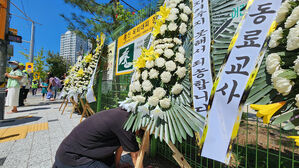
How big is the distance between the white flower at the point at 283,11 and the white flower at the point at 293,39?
16cm

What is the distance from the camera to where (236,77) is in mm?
1090

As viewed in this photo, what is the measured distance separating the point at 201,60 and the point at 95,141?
138cm

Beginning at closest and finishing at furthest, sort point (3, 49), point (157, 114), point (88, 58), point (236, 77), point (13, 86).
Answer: point (236, 77) → point (157, 114) → point (88, 58) → point (3, 49) → point (13, 86)

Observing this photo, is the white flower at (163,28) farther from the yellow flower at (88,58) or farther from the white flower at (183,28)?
the yellow flower at (88,58)

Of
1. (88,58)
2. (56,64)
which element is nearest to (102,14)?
(88,58)

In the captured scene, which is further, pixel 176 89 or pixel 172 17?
pixel 172 17

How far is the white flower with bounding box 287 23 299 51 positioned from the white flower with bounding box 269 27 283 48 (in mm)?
90

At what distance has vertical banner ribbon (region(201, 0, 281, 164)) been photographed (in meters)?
1.01

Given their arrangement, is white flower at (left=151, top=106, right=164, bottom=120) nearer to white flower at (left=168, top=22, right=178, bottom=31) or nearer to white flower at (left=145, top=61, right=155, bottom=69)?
white flower at (left=145, top=61, right=155, bottom=69)

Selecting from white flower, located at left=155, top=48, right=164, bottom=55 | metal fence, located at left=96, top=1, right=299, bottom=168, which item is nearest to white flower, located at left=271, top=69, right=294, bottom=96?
metal fence, located at left=96, top=1, right=299, bottom=168

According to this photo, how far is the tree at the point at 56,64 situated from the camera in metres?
27.0

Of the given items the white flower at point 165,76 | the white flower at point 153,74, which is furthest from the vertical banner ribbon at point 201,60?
the white flower at point 153,74

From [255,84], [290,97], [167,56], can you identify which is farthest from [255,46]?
[167,56]

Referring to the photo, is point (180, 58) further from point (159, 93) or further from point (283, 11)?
point (283, 11)
